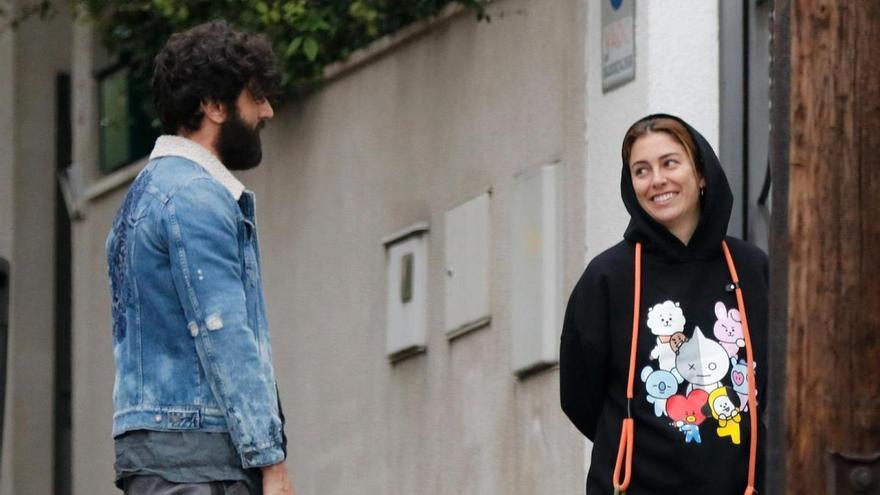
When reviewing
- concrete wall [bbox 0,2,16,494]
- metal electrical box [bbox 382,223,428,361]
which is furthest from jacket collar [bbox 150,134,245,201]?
concrete wall [bbox 0,2,16,494]

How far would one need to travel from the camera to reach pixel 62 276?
17812 millimetres

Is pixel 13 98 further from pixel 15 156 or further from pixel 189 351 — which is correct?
pixel 189 351

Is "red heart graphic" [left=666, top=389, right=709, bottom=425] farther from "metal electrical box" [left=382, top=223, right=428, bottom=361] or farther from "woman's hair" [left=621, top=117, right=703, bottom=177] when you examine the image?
"metal electrical box" [left=382, top=223, right=428, bottom=361]

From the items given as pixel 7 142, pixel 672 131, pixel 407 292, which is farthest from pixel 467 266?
pixel 7 142

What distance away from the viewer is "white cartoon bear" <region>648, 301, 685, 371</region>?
6.71 m

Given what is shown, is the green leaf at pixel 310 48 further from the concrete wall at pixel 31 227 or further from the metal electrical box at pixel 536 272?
the concrete wall at pixel 31 227

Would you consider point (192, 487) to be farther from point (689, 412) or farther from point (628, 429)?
point (689, 412)

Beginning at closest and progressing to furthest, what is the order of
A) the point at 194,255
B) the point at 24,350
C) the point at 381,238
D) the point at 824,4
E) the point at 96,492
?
1. the point at 824,4
2. the point at 194,255
3. the point at 381,238
4. the point at 96,492
5. the point at 24,350

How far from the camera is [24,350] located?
1741cm

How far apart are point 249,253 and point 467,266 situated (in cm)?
402

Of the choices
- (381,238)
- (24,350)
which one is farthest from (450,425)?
(24,350)

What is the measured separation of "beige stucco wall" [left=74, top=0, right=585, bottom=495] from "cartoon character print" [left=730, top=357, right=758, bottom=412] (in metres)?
3.12

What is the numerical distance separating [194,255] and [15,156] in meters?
11.0

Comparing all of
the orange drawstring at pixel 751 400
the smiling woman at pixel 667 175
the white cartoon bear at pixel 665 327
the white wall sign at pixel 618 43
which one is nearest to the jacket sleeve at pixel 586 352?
the white cartoon bear at pixel 665 327
